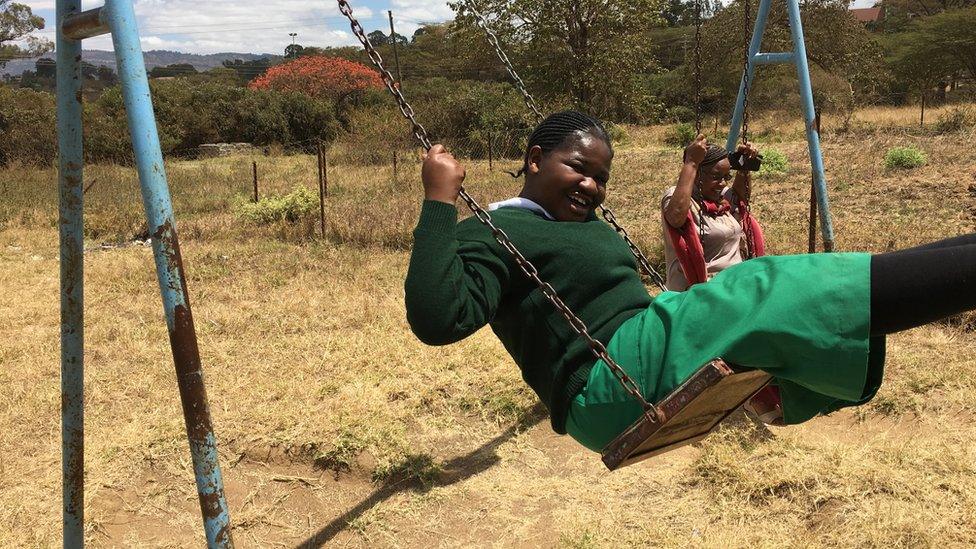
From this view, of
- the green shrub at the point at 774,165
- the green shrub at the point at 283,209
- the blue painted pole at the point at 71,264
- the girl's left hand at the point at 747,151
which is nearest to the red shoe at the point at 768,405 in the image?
the girl's left hand at the point at 747,151

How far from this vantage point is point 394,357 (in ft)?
15.3

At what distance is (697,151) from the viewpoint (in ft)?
8.92

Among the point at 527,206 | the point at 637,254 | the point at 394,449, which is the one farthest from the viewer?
the point at 394,449

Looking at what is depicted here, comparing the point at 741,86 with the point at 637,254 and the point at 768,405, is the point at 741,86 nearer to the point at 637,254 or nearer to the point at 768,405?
the point at 637,254

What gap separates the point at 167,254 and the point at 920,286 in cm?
173

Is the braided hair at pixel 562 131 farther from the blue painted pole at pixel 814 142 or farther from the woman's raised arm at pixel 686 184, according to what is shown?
the blue painted pole at pixel 814 142

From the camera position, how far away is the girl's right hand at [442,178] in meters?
1.59

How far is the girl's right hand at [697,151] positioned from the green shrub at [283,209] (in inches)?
275

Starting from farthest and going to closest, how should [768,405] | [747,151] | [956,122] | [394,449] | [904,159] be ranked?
1. [956,122]
2. [904,159]
3. [394,449]
4. [747,151]
5. [768,405]

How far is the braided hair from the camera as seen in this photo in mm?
1922

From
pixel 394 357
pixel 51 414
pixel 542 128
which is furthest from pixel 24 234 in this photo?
pixel 542 128

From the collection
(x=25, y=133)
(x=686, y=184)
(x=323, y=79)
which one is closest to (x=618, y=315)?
(x=686, y=184)

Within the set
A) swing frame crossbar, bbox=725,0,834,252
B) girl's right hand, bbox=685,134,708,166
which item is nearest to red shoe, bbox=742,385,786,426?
girl's right hand, bbox=685,134,708,166

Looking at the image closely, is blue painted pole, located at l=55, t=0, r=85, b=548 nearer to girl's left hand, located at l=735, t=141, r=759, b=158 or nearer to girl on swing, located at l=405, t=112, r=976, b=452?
girl on swing, located at l=405, t=112, r=976, b=452
